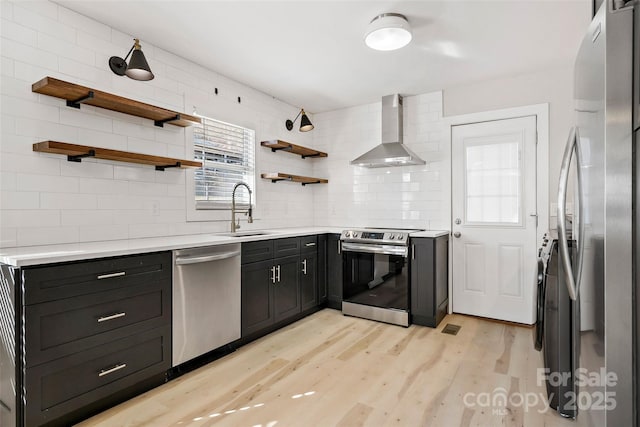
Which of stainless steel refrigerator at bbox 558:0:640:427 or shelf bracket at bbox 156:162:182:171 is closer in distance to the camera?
stainless steel refrigerator at bbox 558:0:640:427

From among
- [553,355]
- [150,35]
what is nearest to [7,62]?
[150,35]

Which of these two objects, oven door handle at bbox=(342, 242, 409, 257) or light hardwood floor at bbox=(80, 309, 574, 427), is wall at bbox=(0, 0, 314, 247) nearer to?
light hardwood floor at bbox=(80, 309, 574, 427)

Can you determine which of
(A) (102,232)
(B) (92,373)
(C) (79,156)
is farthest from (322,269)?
(C) (79,156)

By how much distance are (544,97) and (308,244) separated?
2892 mm

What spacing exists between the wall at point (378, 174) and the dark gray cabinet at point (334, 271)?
0.70 metres

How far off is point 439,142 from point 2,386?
422 centimetres

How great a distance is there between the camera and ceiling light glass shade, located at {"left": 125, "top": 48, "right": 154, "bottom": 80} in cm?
233

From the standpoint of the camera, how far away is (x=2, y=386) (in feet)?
5.90

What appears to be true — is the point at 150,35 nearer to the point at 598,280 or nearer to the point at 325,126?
the point at 325,126

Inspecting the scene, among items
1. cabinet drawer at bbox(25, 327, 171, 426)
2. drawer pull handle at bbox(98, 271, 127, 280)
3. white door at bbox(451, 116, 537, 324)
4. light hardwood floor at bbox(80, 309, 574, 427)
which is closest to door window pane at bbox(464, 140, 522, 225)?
white door at bbox(451, 116, 537, 324)

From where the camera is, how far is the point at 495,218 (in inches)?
147

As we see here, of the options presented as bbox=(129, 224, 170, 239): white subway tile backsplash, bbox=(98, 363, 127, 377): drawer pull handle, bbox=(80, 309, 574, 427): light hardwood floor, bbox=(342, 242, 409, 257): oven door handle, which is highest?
bbox=(129, 224, 170, 239): white subway tile backsplash

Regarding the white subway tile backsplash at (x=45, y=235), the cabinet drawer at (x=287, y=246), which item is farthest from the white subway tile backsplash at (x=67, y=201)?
the cabinet drawer at (x=287, y=246)

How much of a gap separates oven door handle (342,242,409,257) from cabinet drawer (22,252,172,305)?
2.02 meters
